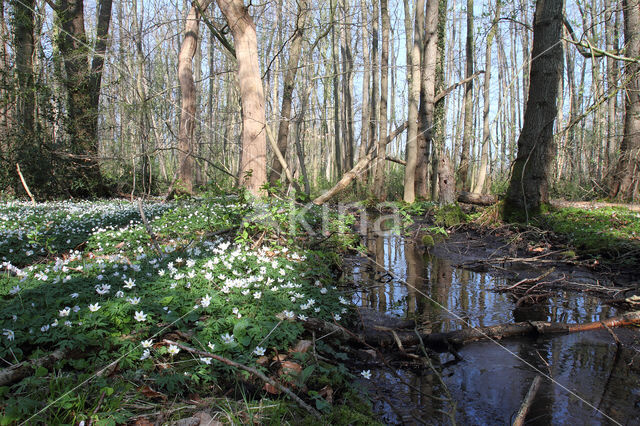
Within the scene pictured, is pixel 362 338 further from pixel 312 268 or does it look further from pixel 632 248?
pixel 632 248

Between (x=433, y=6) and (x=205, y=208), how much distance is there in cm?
1026

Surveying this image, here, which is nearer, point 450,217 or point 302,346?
point 302,346

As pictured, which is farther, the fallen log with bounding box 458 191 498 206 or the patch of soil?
the fallen log with bounding box 458 191 498 206

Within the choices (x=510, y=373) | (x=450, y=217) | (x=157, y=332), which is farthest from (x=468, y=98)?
(x=157, y=332)

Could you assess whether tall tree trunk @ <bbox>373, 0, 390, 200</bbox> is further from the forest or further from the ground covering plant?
the ground covering plant

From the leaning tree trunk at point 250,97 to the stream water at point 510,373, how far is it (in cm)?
286

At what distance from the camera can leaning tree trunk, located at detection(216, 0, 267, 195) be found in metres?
5.87

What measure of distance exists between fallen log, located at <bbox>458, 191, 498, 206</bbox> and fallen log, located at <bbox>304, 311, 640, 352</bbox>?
6361mm

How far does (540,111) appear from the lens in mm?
7016

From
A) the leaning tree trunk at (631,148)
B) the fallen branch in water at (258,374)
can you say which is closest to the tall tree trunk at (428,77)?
the leaning tree trunk at (631,148)

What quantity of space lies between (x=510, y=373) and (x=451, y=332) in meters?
0.53

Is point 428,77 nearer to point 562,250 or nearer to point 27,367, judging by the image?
point 562,250

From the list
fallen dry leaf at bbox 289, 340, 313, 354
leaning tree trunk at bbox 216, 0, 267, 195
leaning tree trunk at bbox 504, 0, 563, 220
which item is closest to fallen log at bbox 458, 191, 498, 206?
leaning tree trunk at bbox 504, 0, 563, 220

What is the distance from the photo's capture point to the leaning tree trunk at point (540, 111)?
6.85 m
